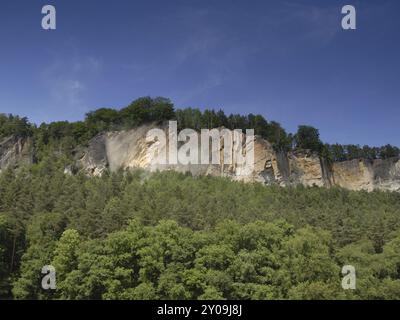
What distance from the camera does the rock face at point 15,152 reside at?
108 m

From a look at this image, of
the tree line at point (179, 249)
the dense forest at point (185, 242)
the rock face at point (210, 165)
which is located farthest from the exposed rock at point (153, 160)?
the tree line at point (179, 249)

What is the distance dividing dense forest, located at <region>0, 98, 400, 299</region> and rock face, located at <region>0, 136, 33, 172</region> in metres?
28.0

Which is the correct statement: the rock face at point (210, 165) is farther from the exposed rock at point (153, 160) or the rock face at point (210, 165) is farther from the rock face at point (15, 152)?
the rock face at point (15, 152)

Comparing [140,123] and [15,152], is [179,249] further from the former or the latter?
[15,152]

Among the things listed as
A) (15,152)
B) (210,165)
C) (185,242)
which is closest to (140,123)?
(210,165)

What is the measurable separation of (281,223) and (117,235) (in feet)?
67.0

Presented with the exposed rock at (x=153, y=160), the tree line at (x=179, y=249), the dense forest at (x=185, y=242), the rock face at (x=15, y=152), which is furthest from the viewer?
the rock face at (x=15, y=152)

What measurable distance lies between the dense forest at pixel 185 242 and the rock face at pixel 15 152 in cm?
2801

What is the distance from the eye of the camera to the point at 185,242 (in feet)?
140

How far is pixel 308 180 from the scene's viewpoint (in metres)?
114

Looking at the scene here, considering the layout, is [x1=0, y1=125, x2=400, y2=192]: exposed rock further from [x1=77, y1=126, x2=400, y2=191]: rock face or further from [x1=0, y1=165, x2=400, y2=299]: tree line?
[x1=0, y1=165, x2=400, y2=299]: tree line

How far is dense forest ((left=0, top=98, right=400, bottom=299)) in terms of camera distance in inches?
1535
